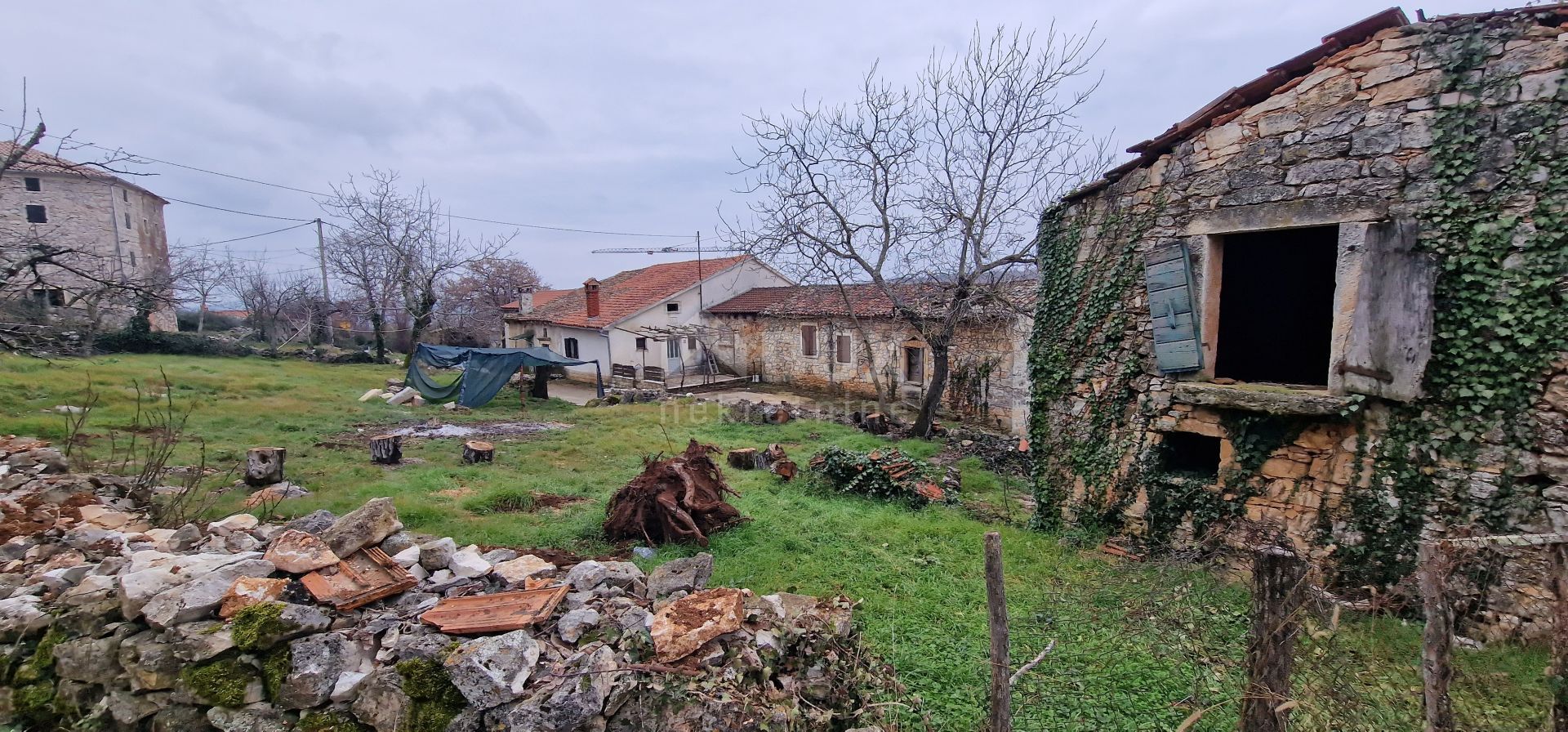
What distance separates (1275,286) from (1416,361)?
2.54m

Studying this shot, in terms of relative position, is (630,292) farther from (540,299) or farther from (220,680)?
(220,680)

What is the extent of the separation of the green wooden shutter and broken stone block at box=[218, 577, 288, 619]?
675 centimetres

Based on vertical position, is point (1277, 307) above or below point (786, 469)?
Result: above

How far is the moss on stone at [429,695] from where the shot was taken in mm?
3156

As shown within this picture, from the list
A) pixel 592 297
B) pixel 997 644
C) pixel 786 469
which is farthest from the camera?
pixel 592 297

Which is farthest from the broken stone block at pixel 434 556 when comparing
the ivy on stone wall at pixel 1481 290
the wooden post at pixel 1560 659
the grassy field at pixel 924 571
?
the ivy on stone wall at pixel 1481 290

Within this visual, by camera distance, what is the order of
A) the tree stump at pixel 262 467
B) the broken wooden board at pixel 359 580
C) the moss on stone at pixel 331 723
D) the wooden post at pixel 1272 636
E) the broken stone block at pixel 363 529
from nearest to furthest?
the wooden post at pixel 1272 636 < the moss on stone at pixel 331 723 < the broken wooden board at pixel 359 580 < the broken stone block at pixel 363 529 < the tree stump at pixel 262 467

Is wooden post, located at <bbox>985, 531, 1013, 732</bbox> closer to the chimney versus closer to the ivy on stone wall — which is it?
the ivy on stone wall

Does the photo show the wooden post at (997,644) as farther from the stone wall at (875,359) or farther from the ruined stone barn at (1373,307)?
the stone wall at (875,359)

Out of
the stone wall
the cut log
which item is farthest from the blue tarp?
the cut log

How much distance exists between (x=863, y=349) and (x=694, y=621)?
15855 millimetres

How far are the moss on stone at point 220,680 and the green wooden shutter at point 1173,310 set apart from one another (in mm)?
6836

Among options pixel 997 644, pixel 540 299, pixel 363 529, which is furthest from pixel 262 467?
pixel 540 299

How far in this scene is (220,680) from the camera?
11.1ft
